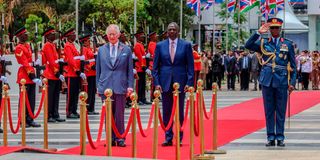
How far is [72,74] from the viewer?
76.8 feet

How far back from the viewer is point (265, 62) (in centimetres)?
1667

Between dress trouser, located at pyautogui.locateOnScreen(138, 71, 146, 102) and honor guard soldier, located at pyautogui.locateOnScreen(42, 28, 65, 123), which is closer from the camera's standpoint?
honor guard soldier, located at pyautogui.locateOnScreen(42, 28, 65, 123)

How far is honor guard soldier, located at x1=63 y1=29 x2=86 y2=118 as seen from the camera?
75.3ft

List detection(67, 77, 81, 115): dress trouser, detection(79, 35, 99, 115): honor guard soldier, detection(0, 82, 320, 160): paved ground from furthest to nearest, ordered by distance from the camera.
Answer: detection(79, 35, 99, 115): honor guard soldier
detection(67, 77, 81, 115): dress trouser
detection(0, 82, 320, 160): paved ground

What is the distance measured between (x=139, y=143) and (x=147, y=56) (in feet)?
38.6

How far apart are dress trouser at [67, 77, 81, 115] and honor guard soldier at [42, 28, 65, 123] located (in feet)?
2.44

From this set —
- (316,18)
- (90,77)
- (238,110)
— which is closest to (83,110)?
(90,77)

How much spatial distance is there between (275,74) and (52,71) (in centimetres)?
696

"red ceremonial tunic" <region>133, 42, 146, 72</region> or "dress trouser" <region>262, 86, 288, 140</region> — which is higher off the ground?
"red ceremonial tunic" <region>133, 42, 146, 72</region>

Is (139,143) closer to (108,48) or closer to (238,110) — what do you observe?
(108,48)

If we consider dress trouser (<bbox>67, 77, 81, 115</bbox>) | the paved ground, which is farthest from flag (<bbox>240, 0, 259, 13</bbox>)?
dress trouser (<bbox>67, 77, 81, 115</bbox>)

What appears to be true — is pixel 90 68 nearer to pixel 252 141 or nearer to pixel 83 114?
pixel 252 141

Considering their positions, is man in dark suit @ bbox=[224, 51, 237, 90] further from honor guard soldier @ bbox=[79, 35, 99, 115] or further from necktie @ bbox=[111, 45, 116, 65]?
necktie @ bbox=[111, 45, 116, 65]

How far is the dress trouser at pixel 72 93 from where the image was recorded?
23.5 m
